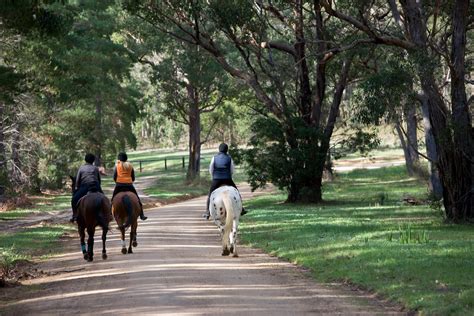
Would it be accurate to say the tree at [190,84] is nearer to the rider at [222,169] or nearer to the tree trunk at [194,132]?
the tree trunk at [194,132]

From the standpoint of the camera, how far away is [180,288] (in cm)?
1245

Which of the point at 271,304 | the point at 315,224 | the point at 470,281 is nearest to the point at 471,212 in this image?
the point at 315,224

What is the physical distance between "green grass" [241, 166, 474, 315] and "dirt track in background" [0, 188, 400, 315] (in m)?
0.57

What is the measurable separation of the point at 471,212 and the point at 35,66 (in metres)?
15.9

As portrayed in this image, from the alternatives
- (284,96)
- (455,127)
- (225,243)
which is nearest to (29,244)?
(225,243)

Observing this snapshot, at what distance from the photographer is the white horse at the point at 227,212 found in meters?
17.5

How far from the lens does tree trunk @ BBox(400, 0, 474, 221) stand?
75.5ft

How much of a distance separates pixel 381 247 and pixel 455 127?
23.9 ft

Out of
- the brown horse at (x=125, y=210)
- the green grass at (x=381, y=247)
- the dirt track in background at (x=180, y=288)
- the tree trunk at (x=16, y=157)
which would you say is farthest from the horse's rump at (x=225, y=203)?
the tree trunk at (x=16, y=157)

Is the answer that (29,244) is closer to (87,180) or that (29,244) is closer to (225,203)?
(87,180)

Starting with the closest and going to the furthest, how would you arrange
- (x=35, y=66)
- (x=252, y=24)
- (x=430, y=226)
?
(x=430, y=226)
(x=35, y=66)
(x=252, y=24)

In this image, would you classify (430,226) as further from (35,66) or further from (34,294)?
(35,66)

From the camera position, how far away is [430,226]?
75.1ft

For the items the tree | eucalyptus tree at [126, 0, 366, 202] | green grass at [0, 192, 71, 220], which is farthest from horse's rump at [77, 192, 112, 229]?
the tree
